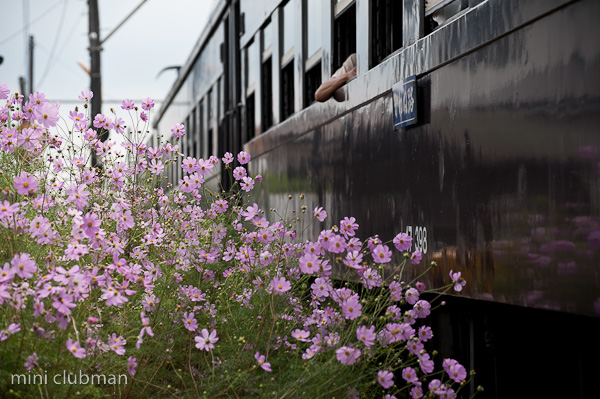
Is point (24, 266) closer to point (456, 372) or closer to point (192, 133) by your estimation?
point (456, 372)

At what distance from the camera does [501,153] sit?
295cm

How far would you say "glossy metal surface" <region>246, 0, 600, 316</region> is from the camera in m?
2.43

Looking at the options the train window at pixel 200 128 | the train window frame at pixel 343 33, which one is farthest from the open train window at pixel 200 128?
the train window frame at pixel 343 33

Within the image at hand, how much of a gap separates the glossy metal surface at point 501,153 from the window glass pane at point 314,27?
1.18m

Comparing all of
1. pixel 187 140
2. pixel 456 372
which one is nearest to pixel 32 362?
pixel 456 372

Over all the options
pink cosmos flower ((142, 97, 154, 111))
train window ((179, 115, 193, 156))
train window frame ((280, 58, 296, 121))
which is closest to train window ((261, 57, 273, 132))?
train window frame ((280, 58, 296, 121))

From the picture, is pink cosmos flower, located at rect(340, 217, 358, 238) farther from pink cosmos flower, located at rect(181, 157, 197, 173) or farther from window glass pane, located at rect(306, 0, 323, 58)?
window glass pane, located at rect(306, 0, 323, 58)

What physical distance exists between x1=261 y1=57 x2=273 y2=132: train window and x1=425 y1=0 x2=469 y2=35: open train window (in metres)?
3.84

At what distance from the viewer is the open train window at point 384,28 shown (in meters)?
4.37

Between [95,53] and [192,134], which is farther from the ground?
[95,53]

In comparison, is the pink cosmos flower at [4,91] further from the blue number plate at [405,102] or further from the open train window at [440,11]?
the open train window at [440,11]

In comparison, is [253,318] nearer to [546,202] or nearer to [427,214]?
[427,214]

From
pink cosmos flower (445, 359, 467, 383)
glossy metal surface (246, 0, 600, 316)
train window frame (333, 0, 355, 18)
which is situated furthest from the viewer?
train window frame (333, 0, 355, 18)

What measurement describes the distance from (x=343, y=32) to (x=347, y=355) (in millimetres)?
2668
